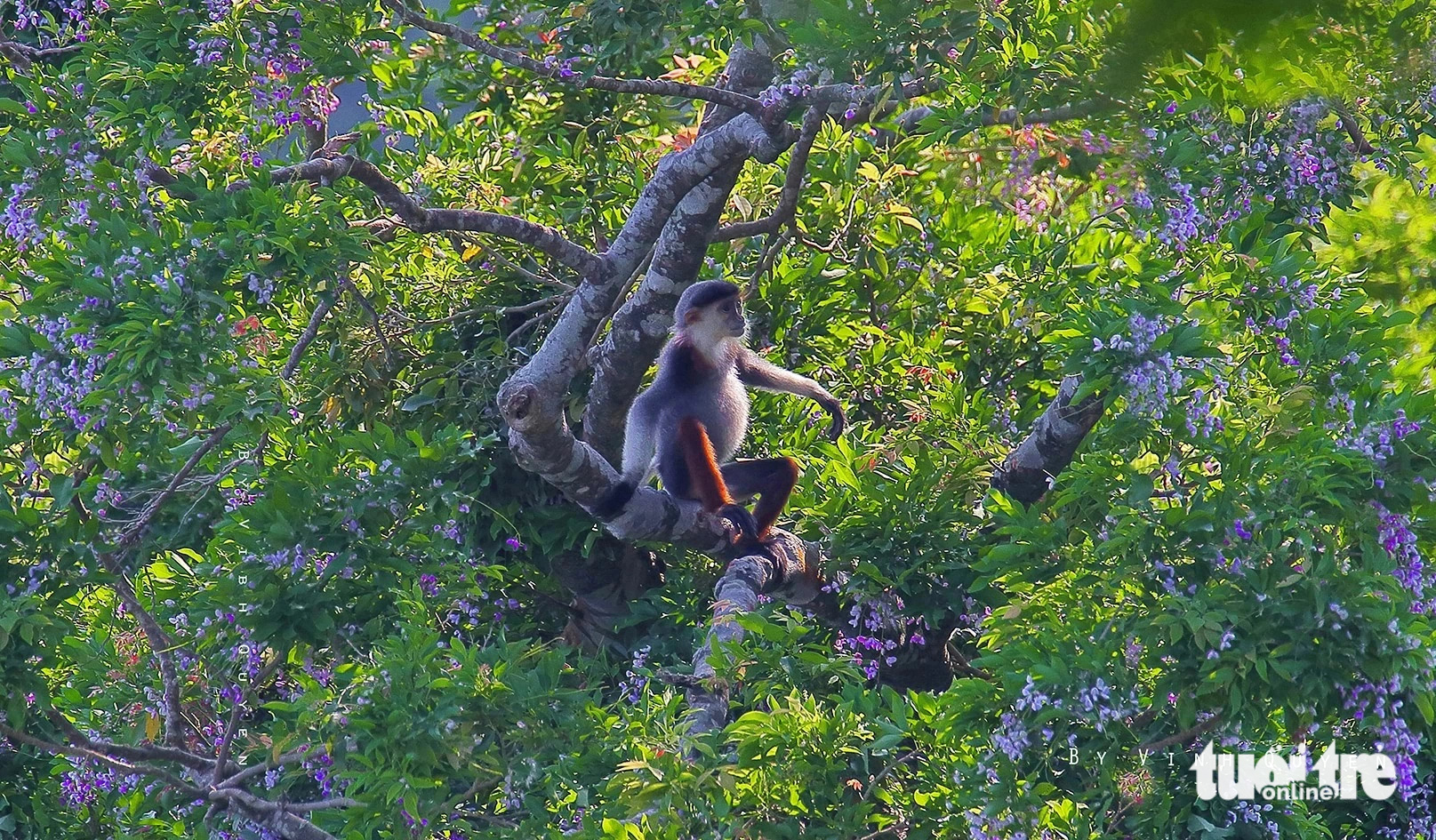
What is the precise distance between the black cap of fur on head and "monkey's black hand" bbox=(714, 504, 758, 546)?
748 mm

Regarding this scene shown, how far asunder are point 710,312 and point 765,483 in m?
0.67

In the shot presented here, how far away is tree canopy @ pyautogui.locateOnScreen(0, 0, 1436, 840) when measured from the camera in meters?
3.52

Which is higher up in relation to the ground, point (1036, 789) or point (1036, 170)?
point (1036, 170)

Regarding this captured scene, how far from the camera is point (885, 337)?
5.93m

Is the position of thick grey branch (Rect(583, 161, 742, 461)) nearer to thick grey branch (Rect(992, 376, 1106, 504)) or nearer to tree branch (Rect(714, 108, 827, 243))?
tree branch (Rect(714, 108, 827, 243))

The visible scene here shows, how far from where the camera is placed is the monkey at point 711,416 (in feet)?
17.8

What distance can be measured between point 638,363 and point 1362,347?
2500 millimetres

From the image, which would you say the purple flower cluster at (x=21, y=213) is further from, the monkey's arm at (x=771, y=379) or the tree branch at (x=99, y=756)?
the monkey's arm at (x=771, y=379)

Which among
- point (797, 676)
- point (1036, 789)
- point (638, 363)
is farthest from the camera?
point (638, 363)

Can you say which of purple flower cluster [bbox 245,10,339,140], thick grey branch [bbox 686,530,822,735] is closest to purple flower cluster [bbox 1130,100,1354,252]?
thick grey branch [bbox 686,530,822,735]

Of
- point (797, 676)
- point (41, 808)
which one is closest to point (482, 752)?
point (797, 676)

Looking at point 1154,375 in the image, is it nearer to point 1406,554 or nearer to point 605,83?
point 1406,554

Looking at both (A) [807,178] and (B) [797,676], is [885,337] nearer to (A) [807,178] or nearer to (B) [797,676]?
(A) [807,178]

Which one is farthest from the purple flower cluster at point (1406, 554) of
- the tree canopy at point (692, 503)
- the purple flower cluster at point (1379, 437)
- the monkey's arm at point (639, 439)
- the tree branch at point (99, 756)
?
the tree branch at point (99, 756)
